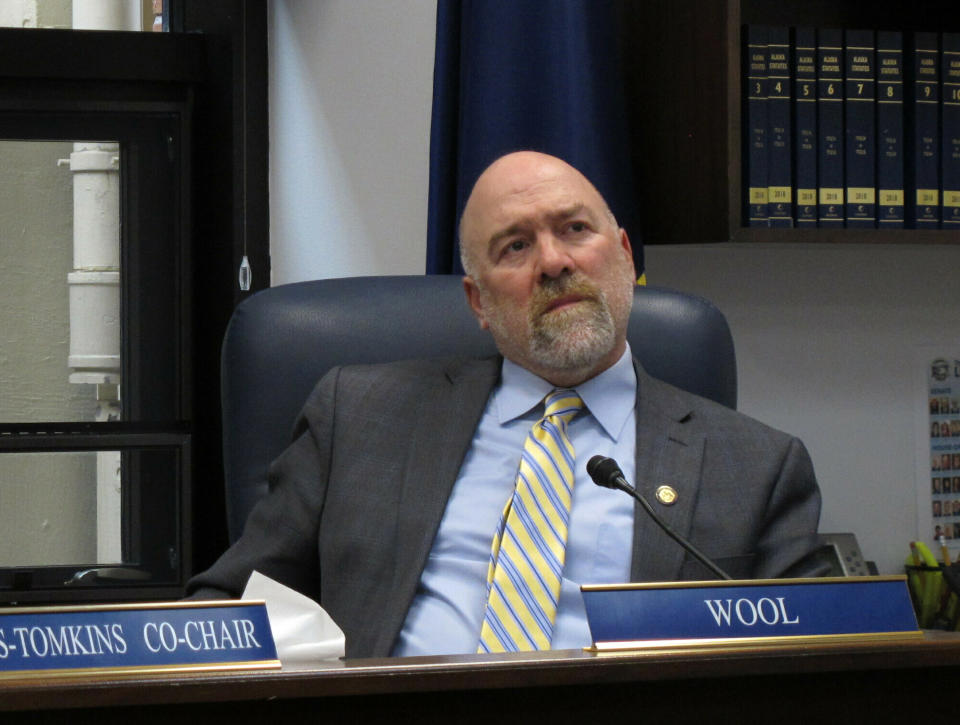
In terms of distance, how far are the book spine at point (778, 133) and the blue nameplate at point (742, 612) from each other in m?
1.30

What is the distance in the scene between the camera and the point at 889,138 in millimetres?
2037

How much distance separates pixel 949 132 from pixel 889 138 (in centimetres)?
11

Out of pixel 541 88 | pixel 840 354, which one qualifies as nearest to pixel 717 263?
pixel 840 354

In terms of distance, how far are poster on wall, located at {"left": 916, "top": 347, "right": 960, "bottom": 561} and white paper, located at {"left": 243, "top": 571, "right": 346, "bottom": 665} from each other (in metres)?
1.71

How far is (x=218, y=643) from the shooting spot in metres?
0.69

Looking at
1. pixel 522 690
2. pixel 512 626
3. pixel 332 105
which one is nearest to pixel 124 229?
pixel 332 105

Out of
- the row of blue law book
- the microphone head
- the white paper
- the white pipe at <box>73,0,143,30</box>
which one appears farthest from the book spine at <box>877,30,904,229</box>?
the white paper

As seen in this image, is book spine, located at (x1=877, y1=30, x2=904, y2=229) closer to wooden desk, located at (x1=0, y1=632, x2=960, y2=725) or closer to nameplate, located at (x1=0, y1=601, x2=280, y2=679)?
wooden desk, located at (x1=0, y1=632, x2=960, y2=725)

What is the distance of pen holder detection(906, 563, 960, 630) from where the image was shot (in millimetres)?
2090

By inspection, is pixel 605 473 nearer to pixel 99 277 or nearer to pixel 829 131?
pixel 829 131

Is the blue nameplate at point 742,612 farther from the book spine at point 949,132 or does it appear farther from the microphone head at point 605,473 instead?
the book spine at point 949,132

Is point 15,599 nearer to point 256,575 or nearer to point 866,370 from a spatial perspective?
point 256,575

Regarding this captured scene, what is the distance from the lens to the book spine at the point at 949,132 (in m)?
2.06

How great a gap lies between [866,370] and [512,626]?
1260 millimetres
